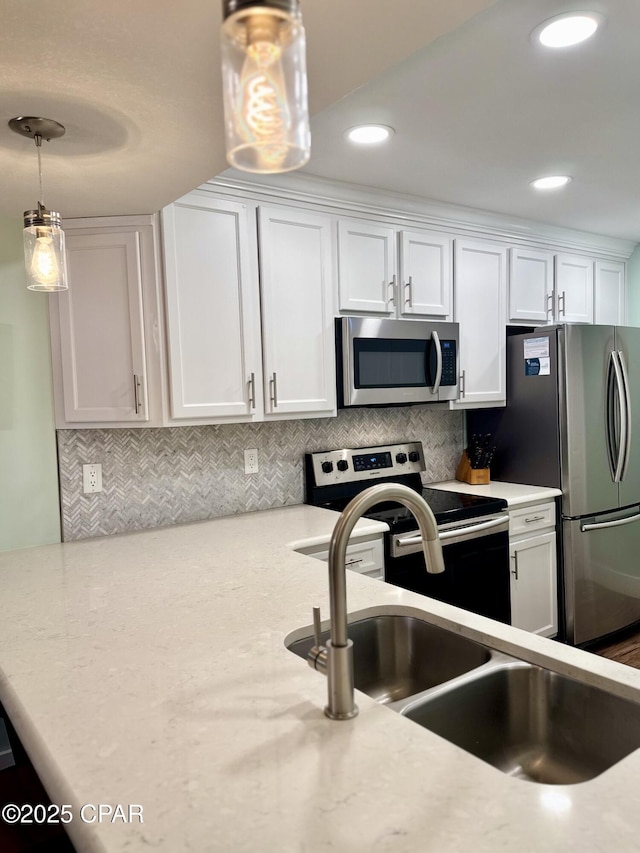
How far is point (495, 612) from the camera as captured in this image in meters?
2.94

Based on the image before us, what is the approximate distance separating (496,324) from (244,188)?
66.5 inches

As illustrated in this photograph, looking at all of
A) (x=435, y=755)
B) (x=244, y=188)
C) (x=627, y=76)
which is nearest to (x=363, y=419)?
(x=244, y=188)

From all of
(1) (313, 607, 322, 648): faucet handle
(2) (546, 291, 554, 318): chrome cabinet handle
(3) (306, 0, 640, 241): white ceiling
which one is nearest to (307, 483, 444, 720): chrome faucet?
(1) (313, 607, 322, 648): faucet handle

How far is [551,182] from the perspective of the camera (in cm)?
283

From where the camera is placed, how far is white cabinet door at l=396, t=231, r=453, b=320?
3020 millimetres

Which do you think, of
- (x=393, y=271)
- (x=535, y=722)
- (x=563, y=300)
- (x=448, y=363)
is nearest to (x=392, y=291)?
(x=393, y=271)

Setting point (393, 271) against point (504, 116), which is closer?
point (504, 116)

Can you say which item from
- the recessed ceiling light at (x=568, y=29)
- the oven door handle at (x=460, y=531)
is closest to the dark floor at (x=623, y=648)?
the oven door handle at (x=460, y=531)

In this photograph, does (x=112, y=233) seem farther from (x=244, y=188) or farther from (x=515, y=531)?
(x=515, y=531)

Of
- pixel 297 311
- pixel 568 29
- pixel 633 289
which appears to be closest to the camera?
pixel 568 29

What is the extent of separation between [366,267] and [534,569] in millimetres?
1810

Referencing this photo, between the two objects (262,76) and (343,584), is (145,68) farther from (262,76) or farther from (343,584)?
(343,584)

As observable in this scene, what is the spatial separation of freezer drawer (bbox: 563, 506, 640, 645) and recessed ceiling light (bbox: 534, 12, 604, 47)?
2.35m

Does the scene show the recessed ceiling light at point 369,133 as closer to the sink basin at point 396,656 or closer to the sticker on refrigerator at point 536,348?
the sticker on refrigerator at point 536,348
